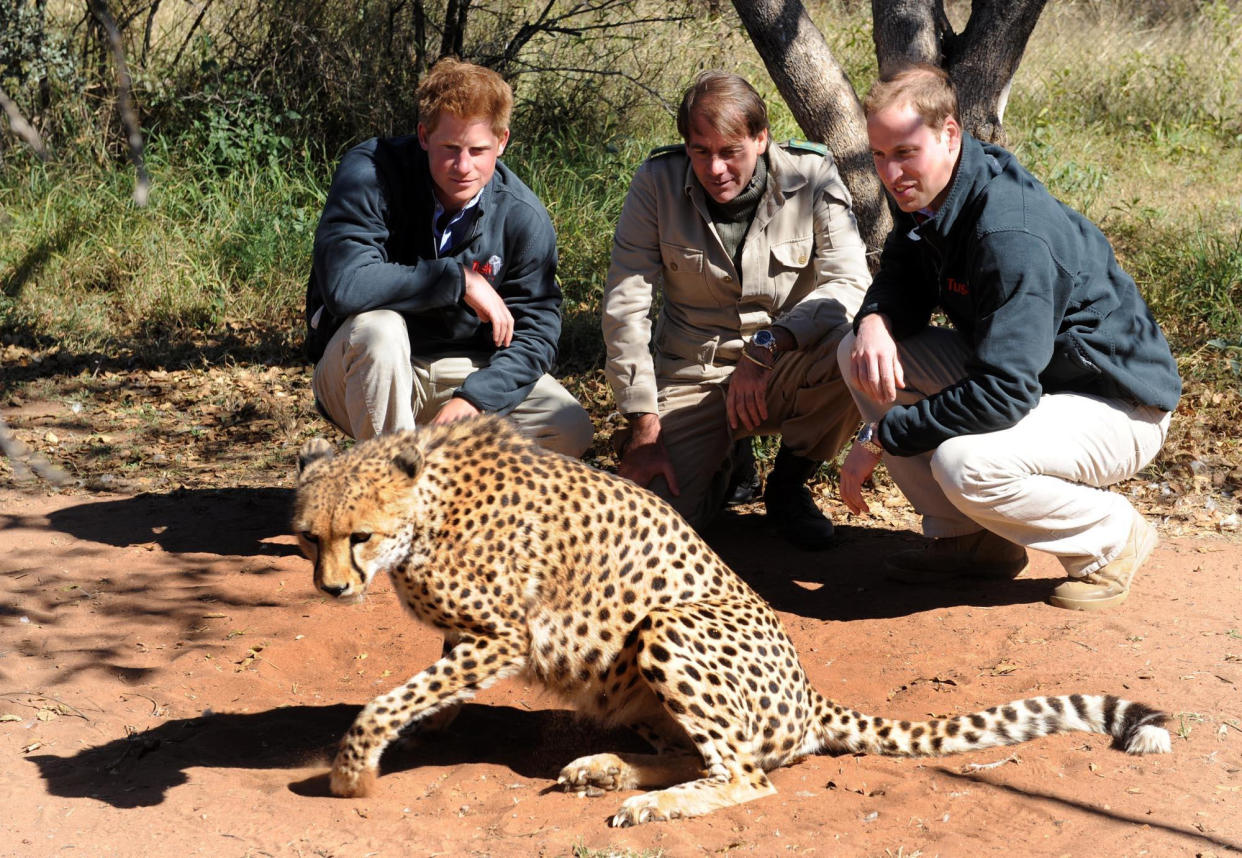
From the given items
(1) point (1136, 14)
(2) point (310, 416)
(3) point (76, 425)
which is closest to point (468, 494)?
(2) point (310, 416)

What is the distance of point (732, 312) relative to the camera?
445 centimetres

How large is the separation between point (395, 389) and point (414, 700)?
Answer: 148cm

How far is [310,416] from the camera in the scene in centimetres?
595

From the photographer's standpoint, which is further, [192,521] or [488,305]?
[192,521]

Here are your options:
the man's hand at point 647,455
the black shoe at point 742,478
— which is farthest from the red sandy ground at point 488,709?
the man's hand at point 647,455

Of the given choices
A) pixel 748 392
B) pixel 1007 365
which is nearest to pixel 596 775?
pixel 1007 365

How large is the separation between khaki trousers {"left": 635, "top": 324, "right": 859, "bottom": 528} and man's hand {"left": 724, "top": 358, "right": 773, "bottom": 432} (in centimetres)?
13

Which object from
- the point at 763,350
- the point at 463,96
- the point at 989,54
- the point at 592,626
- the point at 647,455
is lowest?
the point at 592,626

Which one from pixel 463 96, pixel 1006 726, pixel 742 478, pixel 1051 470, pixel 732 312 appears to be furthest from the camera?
pixel 742 478

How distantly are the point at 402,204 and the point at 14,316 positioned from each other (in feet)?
12.1

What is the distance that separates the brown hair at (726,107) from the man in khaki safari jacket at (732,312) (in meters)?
0.12

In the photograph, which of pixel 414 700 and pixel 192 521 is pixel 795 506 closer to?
pixel 414 700

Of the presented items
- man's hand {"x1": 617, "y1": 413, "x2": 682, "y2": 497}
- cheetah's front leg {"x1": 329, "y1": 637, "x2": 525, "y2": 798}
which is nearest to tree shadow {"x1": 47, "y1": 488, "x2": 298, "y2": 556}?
man's hand {"x1": 617, "y1": 413, "x2": 682, "y2": 497}

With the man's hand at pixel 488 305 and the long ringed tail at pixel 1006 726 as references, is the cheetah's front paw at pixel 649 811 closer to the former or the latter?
the long ringed tail at pixel 1006 726
